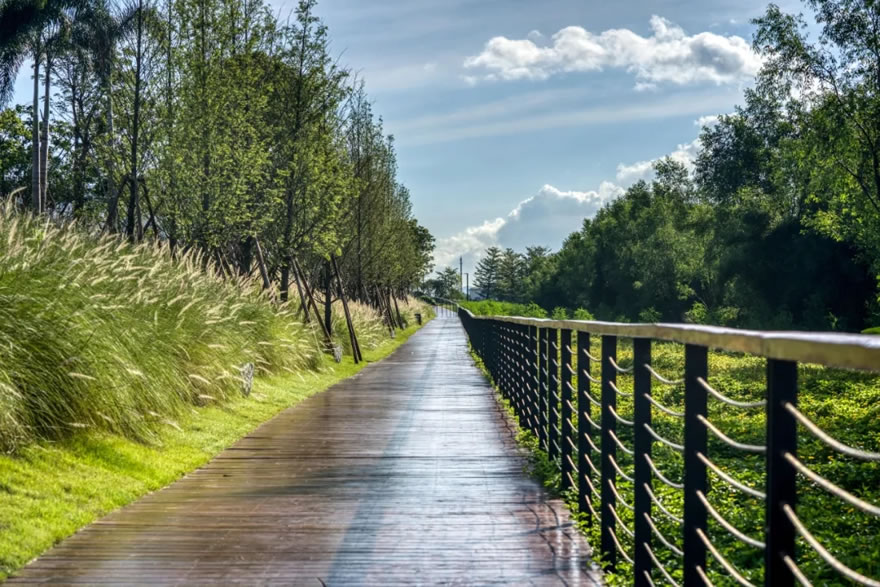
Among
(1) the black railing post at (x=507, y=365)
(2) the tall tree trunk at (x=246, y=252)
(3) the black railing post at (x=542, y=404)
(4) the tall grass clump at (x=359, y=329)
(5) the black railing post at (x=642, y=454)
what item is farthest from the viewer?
(4) the tall grass clump at (x=359, y=329)

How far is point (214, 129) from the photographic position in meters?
18.1

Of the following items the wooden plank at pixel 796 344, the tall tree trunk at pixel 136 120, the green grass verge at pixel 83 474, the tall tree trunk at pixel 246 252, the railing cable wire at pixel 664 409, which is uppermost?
the tall tree trunk at pixel 136 120

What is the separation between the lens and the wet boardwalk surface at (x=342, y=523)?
4.87m

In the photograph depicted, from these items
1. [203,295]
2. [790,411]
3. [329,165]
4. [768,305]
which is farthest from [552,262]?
[790,411]

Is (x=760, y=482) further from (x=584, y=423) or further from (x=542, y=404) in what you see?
(x=584, y=423)

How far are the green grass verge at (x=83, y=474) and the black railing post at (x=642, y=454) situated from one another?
3.00 m

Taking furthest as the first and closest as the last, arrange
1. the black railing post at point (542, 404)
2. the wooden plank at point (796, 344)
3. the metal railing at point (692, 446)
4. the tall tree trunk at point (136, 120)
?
the tall tree trunk at point (136, 120) < the black railing post at point (542, 404) < the metal railing at point (692, 446) < the wooden plank at point (796, 344)

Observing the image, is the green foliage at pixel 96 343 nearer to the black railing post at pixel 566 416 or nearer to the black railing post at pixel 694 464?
the black railing post at pixel 566 416

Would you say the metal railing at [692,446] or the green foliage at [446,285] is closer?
the metal railing at [692,446]

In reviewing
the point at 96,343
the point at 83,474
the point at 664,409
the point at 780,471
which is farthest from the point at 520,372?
the point at 780,471

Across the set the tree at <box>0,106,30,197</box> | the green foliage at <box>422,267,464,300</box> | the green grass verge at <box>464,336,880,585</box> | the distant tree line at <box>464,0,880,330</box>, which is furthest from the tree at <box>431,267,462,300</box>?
the green grass verge at <box>464,336,880,585</box>

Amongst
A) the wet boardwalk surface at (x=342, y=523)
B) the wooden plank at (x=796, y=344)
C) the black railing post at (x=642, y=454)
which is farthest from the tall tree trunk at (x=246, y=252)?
the wooden plank at (x=796, y=344)

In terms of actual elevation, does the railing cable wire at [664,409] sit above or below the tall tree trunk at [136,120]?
below

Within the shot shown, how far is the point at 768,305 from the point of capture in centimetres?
4403
